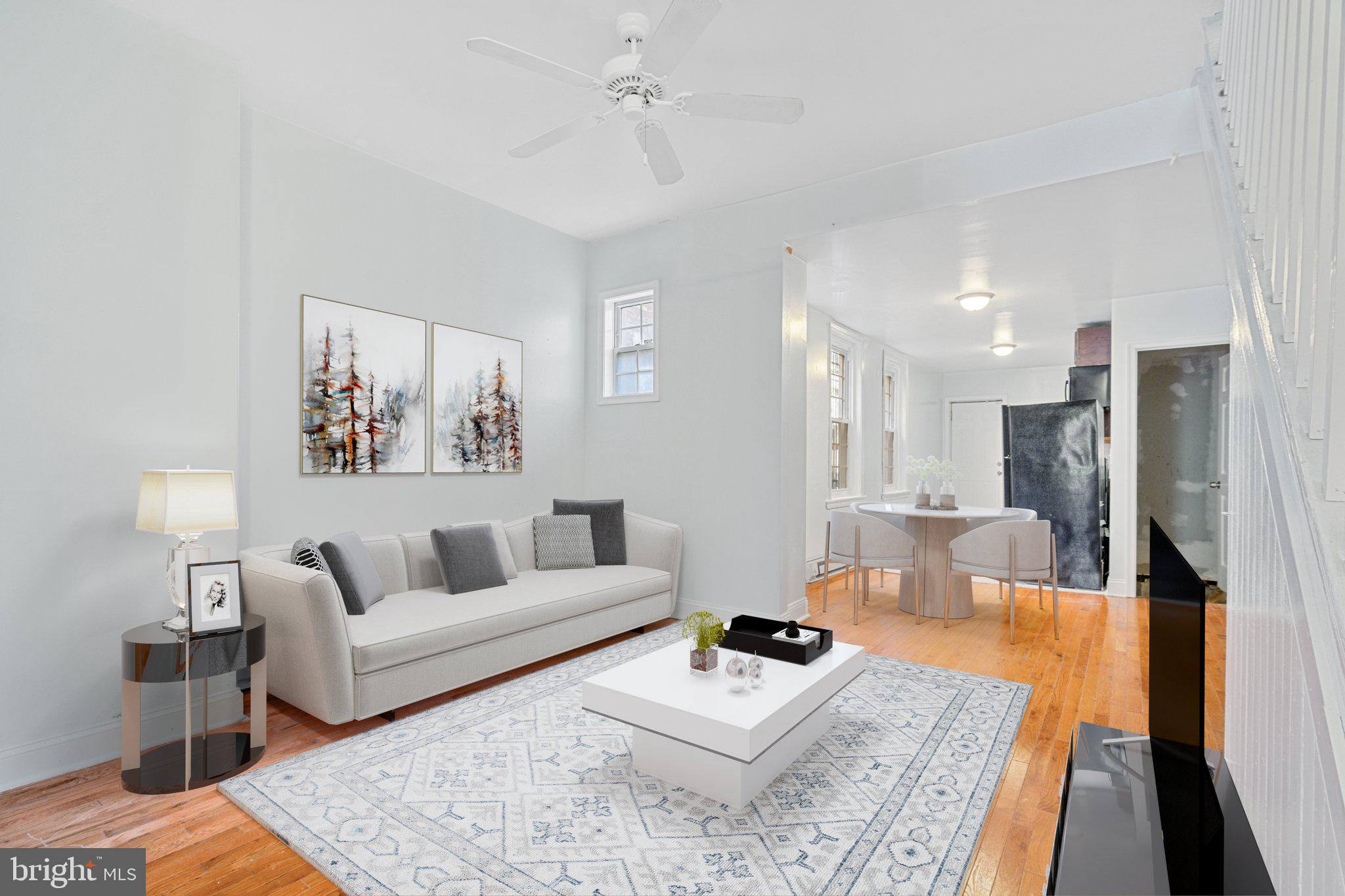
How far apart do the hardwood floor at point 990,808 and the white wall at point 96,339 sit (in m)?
0.39

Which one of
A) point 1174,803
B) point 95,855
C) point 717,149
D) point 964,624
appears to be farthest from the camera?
point 964,624

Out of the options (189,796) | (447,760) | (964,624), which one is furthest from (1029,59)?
(189,796)

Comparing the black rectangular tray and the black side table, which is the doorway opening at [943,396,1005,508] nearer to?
the black rectangular tray

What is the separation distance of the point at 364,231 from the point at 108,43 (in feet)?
4.50

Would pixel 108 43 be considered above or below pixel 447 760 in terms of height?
above

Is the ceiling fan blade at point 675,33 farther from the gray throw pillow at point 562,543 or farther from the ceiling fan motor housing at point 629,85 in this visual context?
the gray throw pillow at point 562,543

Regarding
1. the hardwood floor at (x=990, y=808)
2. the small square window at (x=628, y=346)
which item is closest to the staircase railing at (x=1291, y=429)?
the hardwood floor at (x=990, y=808)

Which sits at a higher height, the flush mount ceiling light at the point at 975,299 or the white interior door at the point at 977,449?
the flush mount ceiling light at the point at 975,299

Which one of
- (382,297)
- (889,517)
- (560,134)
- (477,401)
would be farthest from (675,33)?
(889,517)

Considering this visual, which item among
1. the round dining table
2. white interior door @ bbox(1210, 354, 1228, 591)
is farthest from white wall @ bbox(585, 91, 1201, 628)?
white interior door @ bbox(1210, 354, 1228, 591)

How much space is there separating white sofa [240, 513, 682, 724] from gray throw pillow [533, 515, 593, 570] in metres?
0.07

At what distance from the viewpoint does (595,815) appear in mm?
2172

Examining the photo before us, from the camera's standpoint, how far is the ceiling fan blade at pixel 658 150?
9.23 feet

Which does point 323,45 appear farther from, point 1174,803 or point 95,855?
point 1174,803
